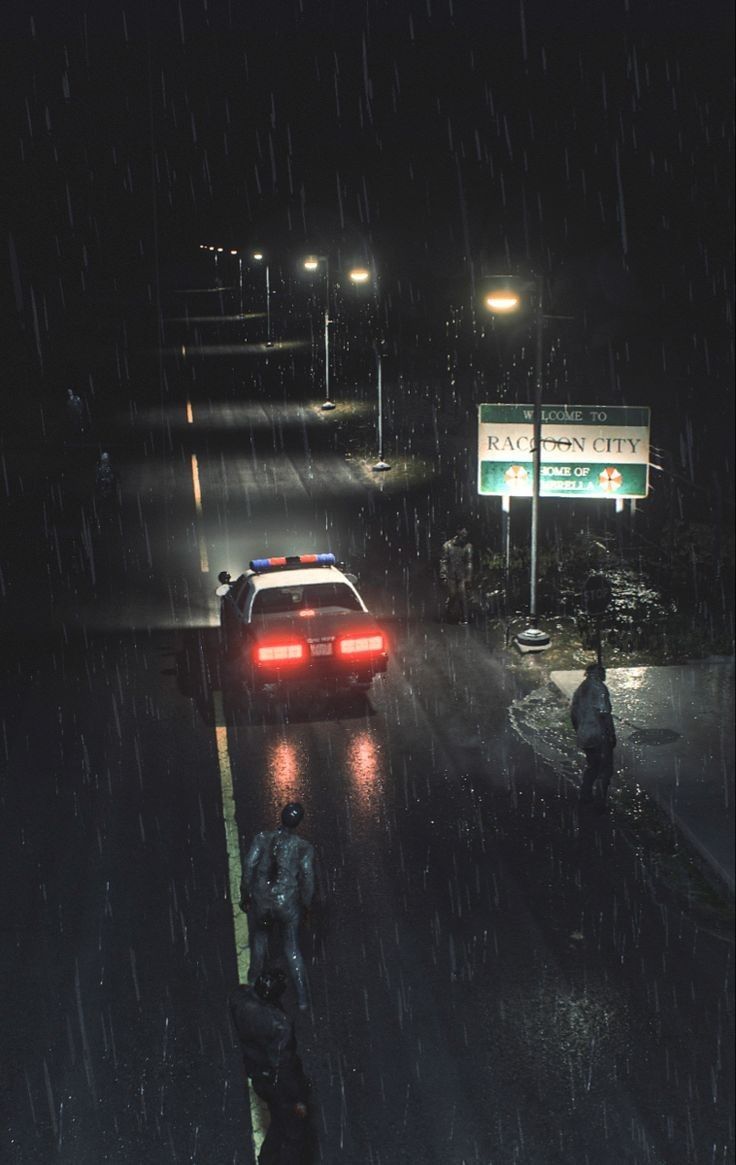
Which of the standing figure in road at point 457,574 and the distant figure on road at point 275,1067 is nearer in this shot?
the distant figure on road at point 275,1067

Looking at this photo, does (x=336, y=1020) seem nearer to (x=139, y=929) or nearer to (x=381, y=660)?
(x=139, y=929)

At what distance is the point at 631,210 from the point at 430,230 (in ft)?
102

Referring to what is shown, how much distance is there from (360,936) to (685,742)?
5962 millimetres

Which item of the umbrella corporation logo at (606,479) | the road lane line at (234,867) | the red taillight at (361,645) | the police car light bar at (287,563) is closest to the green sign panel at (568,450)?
the umbrella corporation logo at (606,479)

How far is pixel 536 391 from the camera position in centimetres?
1736

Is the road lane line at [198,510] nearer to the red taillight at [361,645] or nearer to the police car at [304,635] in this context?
the police car at [304,635]

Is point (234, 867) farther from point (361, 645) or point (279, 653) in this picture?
point (361, 645)

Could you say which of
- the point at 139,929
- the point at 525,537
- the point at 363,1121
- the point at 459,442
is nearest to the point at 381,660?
the point at 139,929

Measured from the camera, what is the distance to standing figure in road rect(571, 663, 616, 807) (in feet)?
39.1

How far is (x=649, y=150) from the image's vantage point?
48469 millimetres

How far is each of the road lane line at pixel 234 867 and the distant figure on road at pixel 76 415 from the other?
79.1 feet

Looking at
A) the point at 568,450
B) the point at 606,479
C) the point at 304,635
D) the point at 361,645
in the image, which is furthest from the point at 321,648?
the point at 606,479

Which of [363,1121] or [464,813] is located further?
[464,813]

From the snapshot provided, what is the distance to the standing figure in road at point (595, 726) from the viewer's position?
11.9 meters
